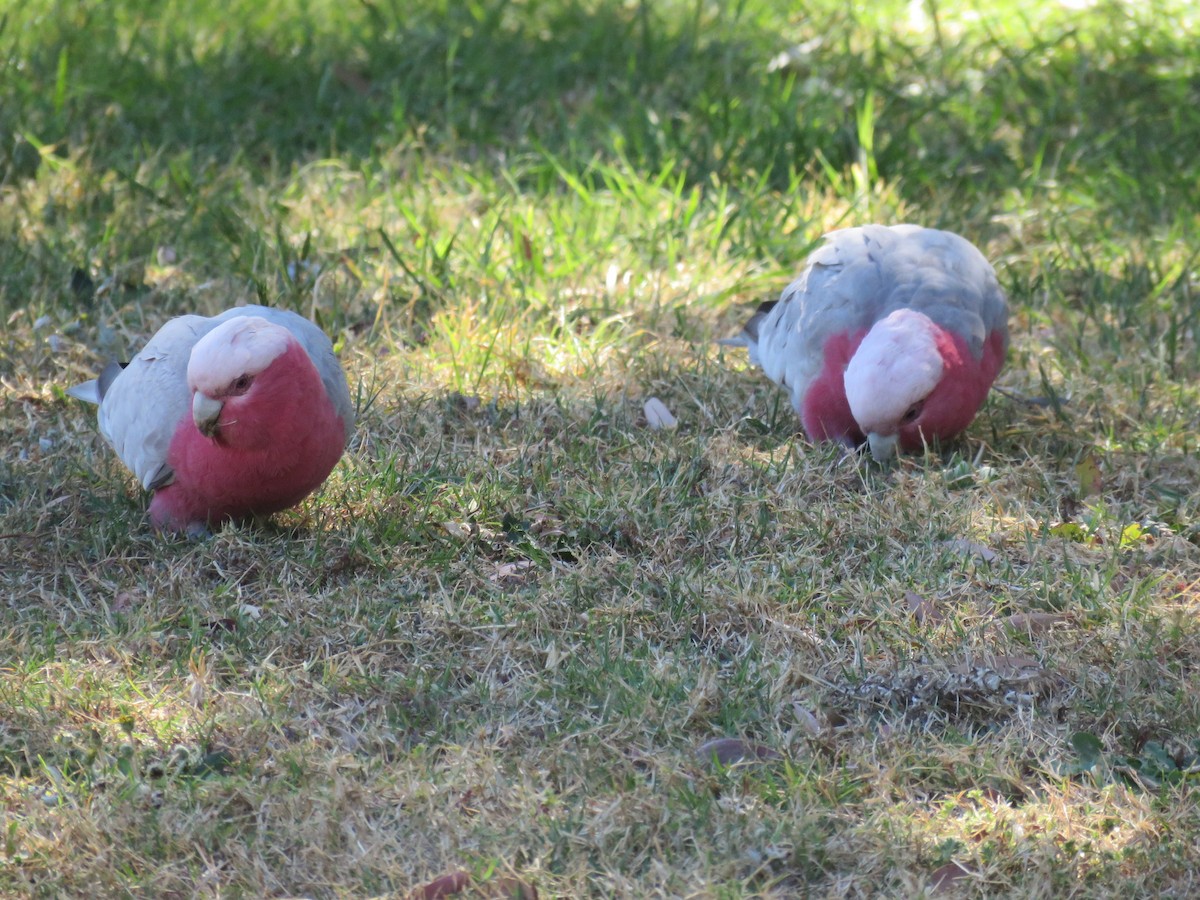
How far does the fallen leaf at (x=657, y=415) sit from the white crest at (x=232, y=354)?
50.7 inches

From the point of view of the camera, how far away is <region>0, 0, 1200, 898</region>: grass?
2.40m

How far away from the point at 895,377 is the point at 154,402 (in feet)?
6.04

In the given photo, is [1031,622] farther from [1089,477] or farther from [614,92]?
[614,92]

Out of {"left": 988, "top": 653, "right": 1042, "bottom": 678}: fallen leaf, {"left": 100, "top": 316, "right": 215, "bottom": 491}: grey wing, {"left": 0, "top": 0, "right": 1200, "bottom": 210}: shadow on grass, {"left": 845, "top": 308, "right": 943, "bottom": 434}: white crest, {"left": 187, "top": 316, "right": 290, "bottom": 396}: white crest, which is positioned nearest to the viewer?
{"left": 988, "top": 653, "right": 1042, "bottom": 678}: fallen leaf

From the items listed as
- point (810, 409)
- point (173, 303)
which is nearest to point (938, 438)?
point (810, 409)

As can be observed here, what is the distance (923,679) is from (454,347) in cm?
195

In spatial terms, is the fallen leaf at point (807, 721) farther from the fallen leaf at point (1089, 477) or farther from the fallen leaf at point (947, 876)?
the fallen leaf at point (1089, 477)

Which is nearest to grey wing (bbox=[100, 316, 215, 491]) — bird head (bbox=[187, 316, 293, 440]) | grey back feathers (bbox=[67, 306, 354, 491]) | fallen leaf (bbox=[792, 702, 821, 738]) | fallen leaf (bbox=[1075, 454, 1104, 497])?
grey back feathers (bbox=[67, 306, 354, 491])

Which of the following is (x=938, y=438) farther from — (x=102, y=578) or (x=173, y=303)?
(x=173, y=303)

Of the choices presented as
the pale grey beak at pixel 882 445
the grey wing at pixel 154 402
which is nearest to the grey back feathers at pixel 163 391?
the grey wing at pixel 154 402

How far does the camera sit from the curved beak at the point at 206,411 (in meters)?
2.93

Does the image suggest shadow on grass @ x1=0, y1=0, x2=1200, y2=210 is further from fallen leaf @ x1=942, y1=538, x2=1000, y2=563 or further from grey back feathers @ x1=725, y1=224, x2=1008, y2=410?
fallen leaf @ x1=942, y1=538, x2=1000, y2=563

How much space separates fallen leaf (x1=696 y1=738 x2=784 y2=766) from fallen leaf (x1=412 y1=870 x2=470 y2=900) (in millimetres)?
541

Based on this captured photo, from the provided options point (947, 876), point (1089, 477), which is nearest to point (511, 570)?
point (947, 876)
